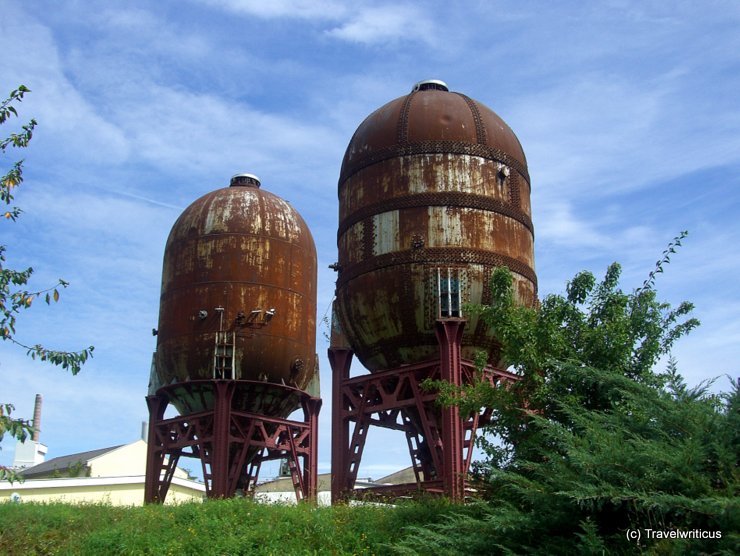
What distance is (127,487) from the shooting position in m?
35.4

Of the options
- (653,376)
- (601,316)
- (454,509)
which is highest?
(601,316)

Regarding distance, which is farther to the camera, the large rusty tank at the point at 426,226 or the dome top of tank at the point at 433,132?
the dome top of tank at the point at 433,132

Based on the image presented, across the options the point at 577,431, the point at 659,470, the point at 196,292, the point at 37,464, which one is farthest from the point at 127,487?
the point at 659,470

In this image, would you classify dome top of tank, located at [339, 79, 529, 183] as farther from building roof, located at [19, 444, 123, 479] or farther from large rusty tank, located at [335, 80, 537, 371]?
building roof, located at [19, 444, 123, 479]

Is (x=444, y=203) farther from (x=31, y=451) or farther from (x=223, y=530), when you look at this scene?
(x=31, y=451)

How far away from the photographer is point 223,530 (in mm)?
14062

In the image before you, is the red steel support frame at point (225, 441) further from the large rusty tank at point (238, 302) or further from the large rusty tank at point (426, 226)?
the large rusty tank at point (426, 226)

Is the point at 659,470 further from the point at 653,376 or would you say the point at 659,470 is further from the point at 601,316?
the point at 601,316

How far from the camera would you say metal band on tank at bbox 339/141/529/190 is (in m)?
18.6

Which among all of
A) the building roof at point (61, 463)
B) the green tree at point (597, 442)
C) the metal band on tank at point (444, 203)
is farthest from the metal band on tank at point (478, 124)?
the building roof at point (61, 463)

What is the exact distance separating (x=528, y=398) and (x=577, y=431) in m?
1.05

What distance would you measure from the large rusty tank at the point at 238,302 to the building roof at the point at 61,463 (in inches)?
1001

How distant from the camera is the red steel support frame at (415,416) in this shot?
661 inches

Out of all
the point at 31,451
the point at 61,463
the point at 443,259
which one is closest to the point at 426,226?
the point at 443,259
